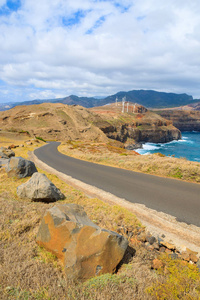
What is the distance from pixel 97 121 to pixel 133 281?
105 m

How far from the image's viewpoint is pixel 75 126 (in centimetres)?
9638

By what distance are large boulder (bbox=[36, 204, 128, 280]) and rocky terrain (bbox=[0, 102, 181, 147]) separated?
249 feet

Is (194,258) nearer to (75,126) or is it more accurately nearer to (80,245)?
(80,245)

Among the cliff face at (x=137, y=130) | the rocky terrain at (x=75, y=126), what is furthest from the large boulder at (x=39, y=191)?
the cliff face at (x=137, y=130)

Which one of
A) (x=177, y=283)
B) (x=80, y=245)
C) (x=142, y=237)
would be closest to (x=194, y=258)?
(x=142, y=237)

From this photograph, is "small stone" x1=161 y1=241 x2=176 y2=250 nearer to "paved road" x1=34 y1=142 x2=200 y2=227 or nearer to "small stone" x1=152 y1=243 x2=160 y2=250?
"small stone" x1=152 y1=243 x2=160 y2=250

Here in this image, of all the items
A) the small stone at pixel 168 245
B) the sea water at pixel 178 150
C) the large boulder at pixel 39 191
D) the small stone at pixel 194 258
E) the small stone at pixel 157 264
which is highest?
the large boulder at pixel 39 191

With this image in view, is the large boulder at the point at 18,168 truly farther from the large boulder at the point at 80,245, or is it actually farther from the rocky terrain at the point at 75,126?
the rocky terrain at the point at 75,126

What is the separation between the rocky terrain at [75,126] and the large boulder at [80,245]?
249ft

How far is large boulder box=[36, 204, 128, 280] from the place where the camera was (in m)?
4.11

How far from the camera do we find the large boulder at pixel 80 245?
13.5ft

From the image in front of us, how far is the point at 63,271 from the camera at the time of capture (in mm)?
4168

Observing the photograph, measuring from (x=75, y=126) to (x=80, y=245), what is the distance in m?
94.5

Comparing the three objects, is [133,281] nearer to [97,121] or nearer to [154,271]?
[154,271]
